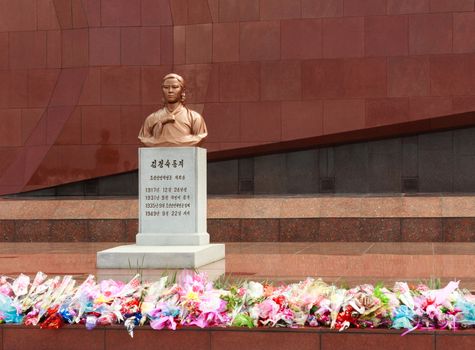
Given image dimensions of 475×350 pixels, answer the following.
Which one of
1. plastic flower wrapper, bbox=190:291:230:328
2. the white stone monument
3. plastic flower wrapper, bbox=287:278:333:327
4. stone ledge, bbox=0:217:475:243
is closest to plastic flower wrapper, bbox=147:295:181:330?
plastic flower wrapper, bbox=190:291:230:328

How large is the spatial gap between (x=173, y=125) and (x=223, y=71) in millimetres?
7175

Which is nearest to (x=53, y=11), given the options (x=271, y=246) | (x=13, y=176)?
(x=13, y=176)

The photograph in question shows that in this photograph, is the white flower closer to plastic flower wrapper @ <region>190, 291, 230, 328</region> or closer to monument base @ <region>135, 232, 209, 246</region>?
plastic flower wrapper @ <region>190, 291, 230, 328</region>

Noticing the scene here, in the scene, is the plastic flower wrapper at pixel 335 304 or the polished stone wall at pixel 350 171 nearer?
the plastic flower wrapper at pixel 335 304

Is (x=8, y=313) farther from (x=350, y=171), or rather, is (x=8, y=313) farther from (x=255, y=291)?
(x=350, y=171)

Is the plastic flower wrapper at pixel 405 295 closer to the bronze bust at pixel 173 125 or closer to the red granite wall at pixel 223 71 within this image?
the bronze bust at pixel 173 125

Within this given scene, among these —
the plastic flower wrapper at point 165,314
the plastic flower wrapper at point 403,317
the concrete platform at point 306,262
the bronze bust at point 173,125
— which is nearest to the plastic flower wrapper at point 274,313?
the plastic flower wrapper at point 165,314

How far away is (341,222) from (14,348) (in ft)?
34.6

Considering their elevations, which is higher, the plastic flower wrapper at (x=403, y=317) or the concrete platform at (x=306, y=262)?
the plastic flower wrapper at (x=403, y=317)

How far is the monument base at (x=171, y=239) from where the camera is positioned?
11.0 m

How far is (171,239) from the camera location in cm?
1102

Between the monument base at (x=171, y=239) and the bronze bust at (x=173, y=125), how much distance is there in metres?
1.19

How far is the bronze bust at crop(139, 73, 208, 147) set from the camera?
36.6ft

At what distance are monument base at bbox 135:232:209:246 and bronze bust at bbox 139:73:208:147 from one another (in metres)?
1.19
